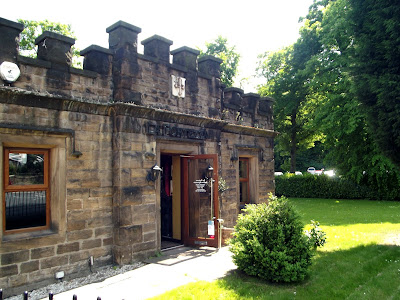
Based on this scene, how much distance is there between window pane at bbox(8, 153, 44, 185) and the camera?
6.38 meters

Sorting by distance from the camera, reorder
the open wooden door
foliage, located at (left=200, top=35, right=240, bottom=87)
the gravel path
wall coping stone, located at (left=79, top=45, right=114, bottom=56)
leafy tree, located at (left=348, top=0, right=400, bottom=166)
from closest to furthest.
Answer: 1. the gravel path
2. wall coping stone, located at (left=79, top=45, right=114, bottom=56)
3. leafy tree, located at (left=348, top=0, right=400, bottom=166)
4. the open wooden door
5. foliage, located at (left=200, top=35, right=240, bottom=87)

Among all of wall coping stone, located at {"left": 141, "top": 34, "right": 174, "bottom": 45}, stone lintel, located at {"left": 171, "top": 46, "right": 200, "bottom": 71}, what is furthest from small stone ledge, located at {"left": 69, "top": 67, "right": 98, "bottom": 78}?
stone lintel, located at {"left": 171, "top": 46, "right": 200, "bottom": 71}

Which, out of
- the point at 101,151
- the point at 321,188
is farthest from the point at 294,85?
the point at 101,151

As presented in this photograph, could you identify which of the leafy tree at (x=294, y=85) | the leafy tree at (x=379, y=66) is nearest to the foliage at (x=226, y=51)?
the leafy tree at (x=294, y=85)

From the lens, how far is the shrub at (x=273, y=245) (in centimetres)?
607

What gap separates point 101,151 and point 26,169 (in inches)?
60.0

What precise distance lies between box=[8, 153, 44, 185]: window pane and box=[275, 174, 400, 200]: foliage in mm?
20097

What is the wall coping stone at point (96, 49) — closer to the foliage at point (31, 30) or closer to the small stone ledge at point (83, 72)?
the small stone ledge at point (83, 72)

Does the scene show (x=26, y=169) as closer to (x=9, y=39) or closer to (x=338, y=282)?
(x=9, y=39)

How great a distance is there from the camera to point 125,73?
7.75 m

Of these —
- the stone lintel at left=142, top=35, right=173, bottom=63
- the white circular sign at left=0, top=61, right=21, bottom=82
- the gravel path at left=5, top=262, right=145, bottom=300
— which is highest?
the stone lintel at left=142, top=35, right=173, bottom=63

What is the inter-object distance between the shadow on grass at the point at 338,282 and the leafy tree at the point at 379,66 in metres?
3.06

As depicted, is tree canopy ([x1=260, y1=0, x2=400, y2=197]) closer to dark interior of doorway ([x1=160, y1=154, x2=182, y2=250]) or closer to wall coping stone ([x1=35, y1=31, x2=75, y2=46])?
dark interior of doorway ([x1=160, y1=154, x2=182, y2=250])

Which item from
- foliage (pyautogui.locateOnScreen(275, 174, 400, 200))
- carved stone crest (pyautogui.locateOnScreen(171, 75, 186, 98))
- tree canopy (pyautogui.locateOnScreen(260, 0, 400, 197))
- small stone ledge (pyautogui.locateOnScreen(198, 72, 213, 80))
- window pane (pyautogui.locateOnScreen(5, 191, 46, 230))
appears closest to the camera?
window pane (pyautogui.locateOnScreen(5, 191, 46, 230))
